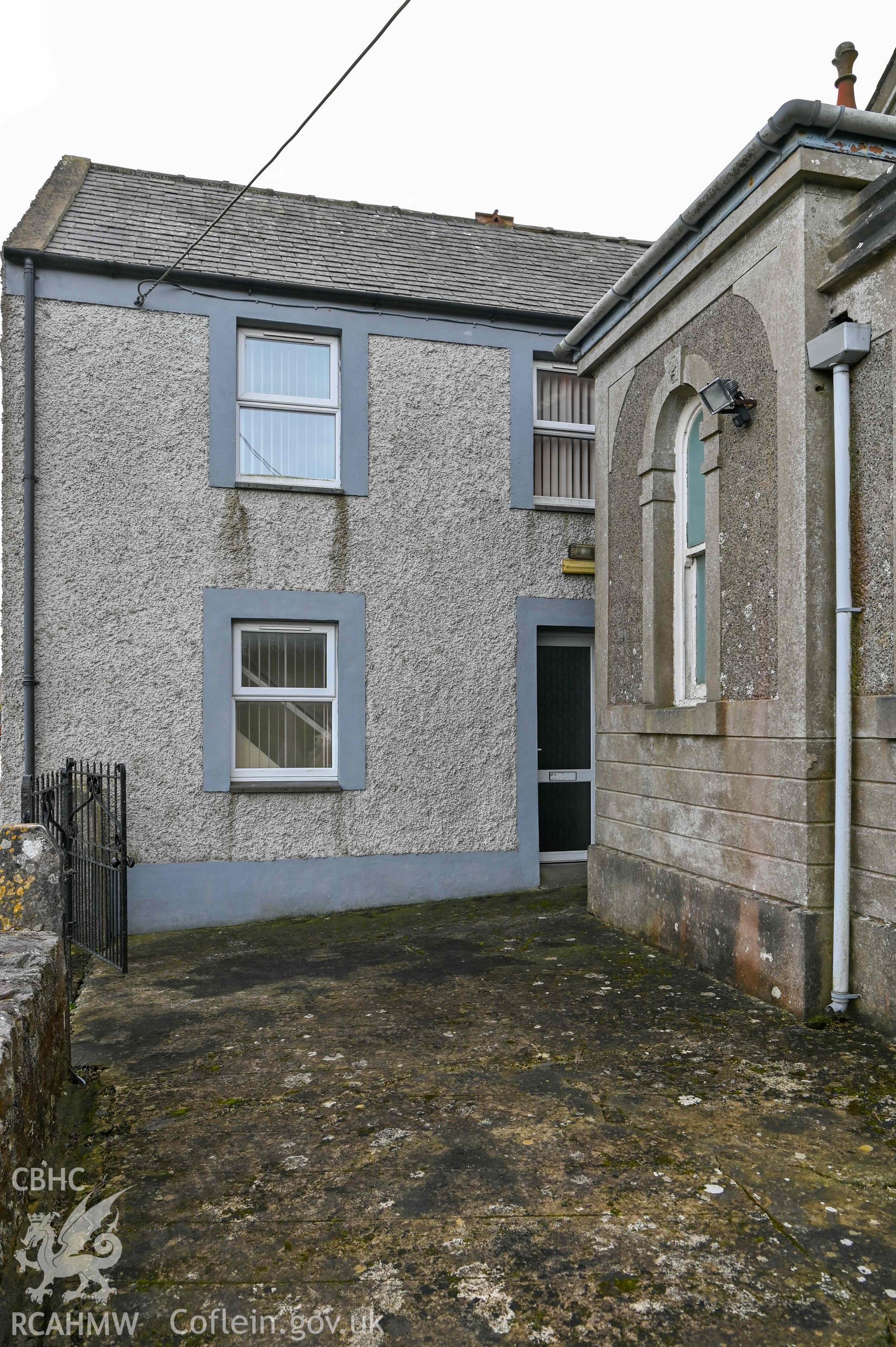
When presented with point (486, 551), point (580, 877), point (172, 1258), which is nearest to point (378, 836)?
point (580, 877)

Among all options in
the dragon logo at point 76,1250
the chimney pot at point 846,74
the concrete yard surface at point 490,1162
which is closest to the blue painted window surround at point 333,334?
the chimney pot at point 846,74

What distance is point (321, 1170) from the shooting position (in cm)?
309

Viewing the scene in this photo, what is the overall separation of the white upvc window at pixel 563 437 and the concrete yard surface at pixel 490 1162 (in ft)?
15.7

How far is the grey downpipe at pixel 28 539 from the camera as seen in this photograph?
7145mm

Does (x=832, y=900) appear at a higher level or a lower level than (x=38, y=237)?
lower

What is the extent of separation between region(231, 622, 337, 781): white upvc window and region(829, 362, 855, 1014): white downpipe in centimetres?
454

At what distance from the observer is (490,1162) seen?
312cm

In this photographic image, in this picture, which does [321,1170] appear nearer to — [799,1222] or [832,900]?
[799,1222]

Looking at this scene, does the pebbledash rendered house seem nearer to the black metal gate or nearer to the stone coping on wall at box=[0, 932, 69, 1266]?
the black metal gate

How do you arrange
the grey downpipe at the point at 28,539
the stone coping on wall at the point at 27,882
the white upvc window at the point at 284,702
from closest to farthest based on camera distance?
the stone coping on wall at the point at 27,882
the grey downpipe at the point at 28,539
the white upvc window at the point at 284,702

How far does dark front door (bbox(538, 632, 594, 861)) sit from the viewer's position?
28.7 feet

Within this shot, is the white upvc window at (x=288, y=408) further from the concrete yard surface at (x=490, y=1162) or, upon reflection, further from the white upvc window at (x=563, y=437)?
the concrete yard surface at (x=490, y=1162)

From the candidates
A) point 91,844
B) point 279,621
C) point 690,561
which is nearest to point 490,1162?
point 690,561

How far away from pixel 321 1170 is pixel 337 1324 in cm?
82
